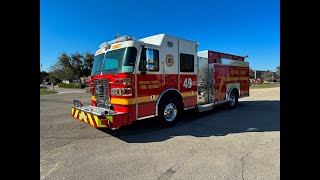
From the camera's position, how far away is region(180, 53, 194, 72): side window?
667 cm

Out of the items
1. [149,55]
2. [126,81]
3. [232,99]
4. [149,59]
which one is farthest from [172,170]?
[232,99]

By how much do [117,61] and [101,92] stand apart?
1.13 m

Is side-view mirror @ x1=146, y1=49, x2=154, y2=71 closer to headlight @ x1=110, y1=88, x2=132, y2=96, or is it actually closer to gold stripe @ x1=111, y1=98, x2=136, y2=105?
headlight @ x1=110, y1=88, x2=132, y2=96

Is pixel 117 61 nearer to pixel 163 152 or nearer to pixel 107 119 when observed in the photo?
pixel 107 119

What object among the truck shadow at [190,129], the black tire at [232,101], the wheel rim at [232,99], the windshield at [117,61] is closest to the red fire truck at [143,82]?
the windshield at [117,61]

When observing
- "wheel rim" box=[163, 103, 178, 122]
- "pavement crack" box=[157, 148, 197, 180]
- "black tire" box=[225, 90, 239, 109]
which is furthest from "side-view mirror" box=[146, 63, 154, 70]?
"black tire" box=[225, 90, 239, 109]

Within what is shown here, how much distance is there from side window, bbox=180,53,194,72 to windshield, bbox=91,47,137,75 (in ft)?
6.68

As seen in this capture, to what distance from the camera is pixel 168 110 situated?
619cm
